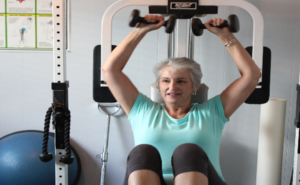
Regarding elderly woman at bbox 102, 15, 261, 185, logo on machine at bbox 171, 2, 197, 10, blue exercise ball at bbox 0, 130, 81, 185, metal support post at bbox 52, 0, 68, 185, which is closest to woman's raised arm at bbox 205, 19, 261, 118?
elderly woman at bbox 102, 15, 261, 185

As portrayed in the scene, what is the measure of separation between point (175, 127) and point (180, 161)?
0.29 meters

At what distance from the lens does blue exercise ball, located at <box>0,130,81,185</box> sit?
73.2 inches

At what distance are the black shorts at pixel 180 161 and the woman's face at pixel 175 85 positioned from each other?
0.32m

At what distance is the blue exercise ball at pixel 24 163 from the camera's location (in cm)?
186

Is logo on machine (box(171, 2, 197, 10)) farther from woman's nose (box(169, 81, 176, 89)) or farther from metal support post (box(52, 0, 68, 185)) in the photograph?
metal support post (box(52, 0, 68, 185))

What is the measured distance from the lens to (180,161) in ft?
3.44

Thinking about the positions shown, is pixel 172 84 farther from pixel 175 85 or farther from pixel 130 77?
pixel 130 77

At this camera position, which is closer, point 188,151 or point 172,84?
point 188,151

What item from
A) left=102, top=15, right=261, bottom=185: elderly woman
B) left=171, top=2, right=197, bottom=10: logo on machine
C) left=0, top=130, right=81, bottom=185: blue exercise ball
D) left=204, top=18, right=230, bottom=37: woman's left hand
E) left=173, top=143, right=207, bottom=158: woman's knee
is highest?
left=171, top=2, right=197, bottom=10: logo on machine

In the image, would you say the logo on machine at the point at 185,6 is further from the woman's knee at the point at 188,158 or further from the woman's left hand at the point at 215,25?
the woman's knee at the point at 188,158

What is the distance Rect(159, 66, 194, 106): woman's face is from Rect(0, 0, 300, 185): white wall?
33.0 inches

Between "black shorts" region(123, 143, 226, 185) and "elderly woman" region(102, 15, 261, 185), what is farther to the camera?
"elderly woman" region(102, 15, 261, 185)

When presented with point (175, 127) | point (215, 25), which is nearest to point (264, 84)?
point (215, 25)

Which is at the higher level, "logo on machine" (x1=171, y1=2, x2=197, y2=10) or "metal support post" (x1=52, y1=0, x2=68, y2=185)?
"logo on machine" (x1=171, y1=2, x2=197, y2=10)
